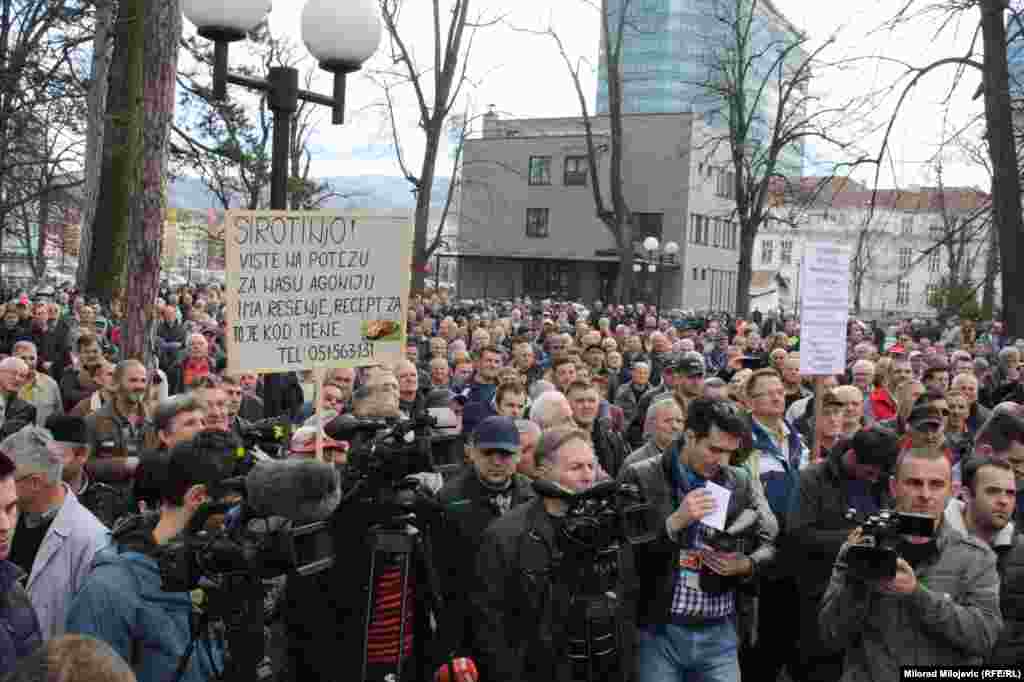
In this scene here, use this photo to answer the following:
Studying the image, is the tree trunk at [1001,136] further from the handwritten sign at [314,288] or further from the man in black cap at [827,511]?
the handwritten sign at [314,288]

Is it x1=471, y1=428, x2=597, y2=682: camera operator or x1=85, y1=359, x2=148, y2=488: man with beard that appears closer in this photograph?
x1=471, y1=428, x2=597, y2=682: camera operator

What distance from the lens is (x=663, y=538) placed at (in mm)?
3770

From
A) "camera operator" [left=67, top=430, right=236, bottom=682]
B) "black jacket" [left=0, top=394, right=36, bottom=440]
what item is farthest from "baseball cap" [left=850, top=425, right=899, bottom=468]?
"black jacket" [left=0, top=394, right=36, bottom=440]

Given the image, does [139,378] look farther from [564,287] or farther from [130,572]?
[564,287]

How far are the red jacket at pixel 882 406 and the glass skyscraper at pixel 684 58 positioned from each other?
23099 millimetres

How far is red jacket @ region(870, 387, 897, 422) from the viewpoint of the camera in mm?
8422

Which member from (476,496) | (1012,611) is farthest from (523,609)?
(1012,611)

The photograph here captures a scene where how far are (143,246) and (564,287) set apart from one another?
41864 mm

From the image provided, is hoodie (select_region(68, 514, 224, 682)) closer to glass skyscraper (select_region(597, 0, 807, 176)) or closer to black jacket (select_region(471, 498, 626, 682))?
black jacket (select_region(471, 498, 626, 682))

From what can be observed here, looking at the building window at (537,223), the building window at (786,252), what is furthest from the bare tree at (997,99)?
the building window at (786,252)

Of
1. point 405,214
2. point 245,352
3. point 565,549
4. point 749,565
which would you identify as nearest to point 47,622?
point 245,352

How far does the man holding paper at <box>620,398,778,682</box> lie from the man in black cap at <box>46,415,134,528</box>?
2566 mm

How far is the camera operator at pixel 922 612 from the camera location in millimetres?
3260

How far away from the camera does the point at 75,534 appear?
3.58 m
